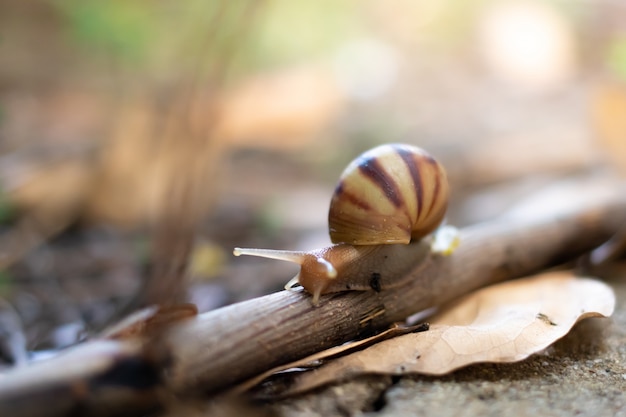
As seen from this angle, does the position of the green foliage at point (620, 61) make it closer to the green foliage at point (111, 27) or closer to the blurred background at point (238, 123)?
the blurred background at point (238, 123)

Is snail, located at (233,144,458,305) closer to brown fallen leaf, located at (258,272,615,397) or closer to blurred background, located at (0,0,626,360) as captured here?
brown fallen leaf, located at (258,272,615,397)

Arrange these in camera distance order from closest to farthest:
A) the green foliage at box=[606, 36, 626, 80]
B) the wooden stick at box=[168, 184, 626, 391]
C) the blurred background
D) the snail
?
the wooden stick at box=[168, 184, 626, 391] < the snail < the blurred background < the green foliage at box=[606, 36, 626, 80]

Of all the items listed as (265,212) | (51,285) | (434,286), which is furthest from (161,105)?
(434,286)

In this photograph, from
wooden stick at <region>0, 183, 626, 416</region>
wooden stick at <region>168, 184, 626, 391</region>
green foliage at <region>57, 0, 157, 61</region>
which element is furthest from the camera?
green foliage at <region>57, 0, 157, 61</region>

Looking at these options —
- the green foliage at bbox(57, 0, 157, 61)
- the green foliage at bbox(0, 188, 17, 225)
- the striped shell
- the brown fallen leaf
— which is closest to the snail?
the striped shell

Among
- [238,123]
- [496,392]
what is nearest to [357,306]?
[496,392]

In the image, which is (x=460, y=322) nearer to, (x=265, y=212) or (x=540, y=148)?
(x=265, y=212)

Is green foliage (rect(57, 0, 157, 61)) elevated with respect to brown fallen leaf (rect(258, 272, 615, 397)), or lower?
elevated

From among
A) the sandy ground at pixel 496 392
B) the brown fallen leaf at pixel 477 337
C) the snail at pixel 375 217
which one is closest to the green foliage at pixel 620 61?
the brown fallen leaf at pixel 477 337
